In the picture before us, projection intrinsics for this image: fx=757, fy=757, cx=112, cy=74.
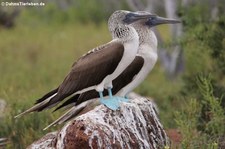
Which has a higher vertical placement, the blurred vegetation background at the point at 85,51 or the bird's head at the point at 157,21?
the bird's head at the point at 157,21

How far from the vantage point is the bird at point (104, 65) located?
6258mm

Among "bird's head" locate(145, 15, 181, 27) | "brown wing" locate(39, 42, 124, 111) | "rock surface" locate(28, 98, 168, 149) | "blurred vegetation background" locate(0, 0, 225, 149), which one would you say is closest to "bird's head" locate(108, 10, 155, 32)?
"brown wing" locate(39, 42, 124, 111)

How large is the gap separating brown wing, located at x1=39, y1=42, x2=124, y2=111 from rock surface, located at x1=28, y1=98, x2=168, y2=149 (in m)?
0.32

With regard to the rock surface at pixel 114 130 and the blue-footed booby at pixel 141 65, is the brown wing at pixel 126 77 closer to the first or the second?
the blue-footed booby at pixel 141 65

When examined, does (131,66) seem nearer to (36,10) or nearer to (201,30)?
(201,30)

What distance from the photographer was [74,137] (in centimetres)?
568

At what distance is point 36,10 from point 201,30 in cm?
1463

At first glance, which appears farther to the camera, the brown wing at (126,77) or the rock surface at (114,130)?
the brown wing at (126,77)

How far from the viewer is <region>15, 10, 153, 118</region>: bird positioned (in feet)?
20.5

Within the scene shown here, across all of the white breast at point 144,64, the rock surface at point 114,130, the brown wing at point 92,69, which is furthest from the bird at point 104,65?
the white breast at point 144,64

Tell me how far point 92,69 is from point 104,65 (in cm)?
12

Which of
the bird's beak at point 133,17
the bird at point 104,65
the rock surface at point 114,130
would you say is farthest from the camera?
the bird's beak at point 133,17

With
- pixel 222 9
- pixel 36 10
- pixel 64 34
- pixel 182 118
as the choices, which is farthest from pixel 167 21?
pixel 36 10

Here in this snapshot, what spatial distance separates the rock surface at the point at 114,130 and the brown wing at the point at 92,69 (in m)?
0.32
